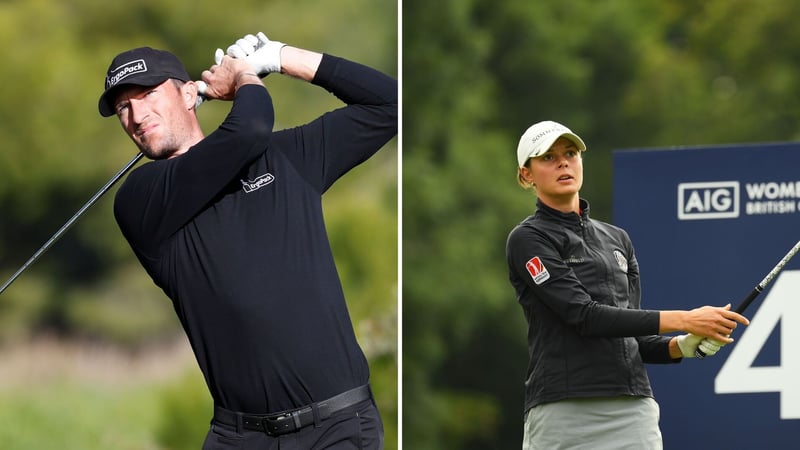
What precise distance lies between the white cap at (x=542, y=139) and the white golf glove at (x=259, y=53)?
571mm

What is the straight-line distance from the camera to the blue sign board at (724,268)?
314 centimetres

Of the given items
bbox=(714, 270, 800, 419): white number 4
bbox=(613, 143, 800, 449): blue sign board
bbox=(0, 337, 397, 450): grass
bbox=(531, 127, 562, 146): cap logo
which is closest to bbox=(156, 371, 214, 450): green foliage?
bbox=(0, 337, 397, 450): grass

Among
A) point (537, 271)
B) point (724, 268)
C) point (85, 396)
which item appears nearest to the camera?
point (537, 271)

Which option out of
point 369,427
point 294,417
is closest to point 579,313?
point 369,427

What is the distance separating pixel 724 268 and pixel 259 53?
1.25 metres

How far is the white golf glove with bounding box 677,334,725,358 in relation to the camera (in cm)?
270

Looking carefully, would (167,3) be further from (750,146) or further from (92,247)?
(750,146)

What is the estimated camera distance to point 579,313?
2.65 m

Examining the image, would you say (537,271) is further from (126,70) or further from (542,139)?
(126,70)

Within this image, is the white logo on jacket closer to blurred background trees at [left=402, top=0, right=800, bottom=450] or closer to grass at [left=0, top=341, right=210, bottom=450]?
grass at [left=0, top=341, right=210, bottom=450]

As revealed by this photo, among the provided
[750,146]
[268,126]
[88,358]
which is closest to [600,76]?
[88,358]

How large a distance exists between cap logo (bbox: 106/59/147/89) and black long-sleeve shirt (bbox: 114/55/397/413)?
0.17 meters

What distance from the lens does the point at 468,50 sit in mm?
8500

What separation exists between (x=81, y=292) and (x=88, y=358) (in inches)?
9.8
